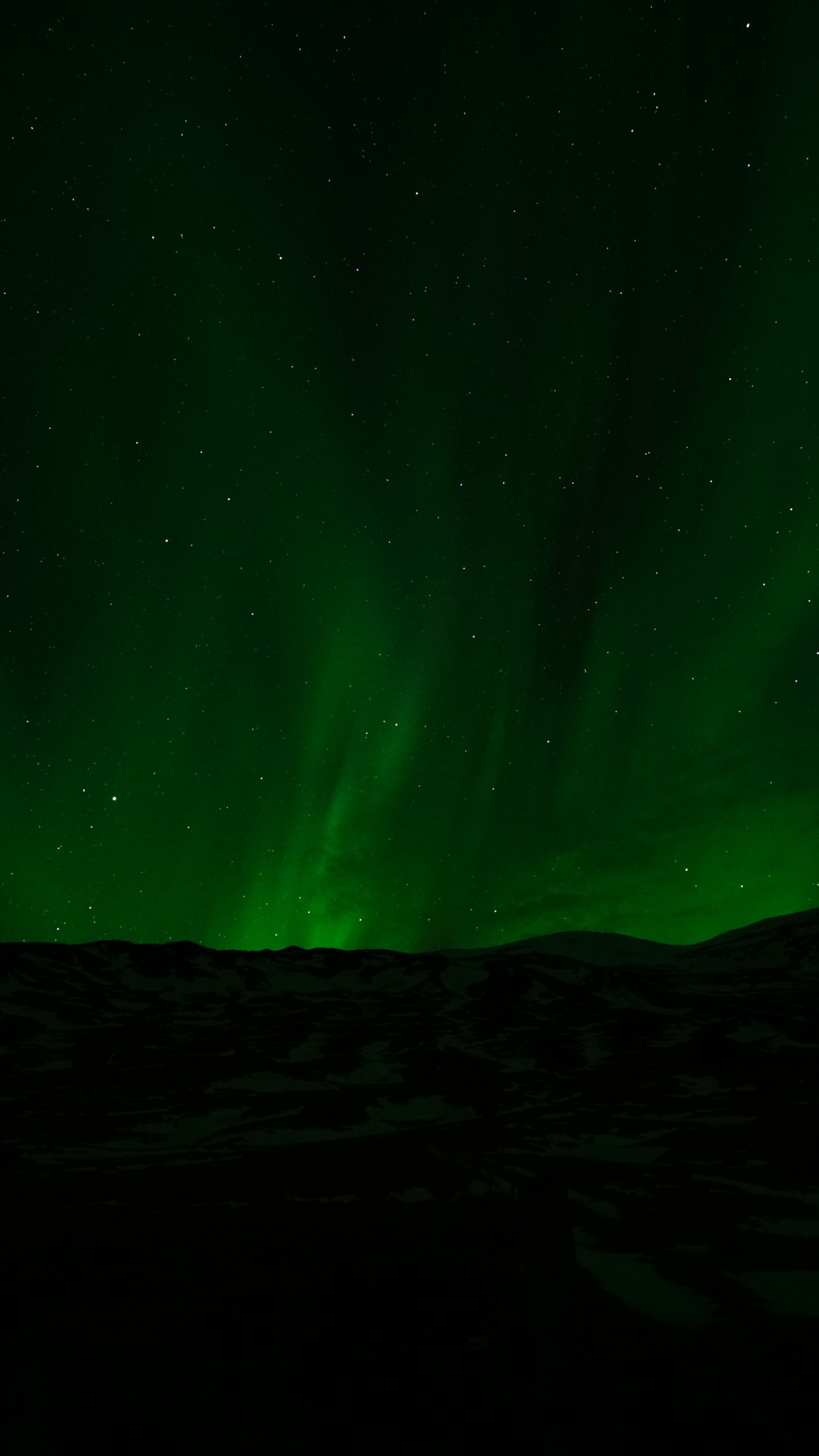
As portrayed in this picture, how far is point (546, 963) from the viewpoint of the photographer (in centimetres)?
7244

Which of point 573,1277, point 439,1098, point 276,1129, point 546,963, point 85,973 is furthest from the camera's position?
point 546,963

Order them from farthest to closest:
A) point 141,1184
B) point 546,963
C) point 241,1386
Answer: point 546,963
point 141,1184
point 241,1386

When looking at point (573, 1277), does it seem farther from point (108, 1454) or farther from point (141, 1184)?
point (141, 1184)

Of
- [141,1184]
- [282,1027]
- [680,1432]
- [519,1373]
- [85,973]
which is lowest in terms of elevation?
[680,1432]

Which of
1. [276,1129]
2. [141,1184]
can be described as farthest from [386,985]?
[141,1184]

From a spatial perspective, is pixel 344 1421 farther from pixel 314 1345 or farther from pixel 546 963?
pixel 546 963

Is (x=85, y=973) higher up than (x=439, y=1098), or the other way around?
(x=85, y=973)

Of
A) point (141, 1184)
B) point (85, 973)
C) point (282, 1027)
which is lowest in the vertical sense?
point (141, 1184)

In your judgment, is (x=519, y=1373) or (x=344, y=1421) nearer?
(x=344, y=1421)

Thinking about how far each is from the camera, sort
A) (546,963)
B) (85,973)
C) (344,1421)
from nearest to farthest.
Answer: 1. (344,1421)
2. (85,973)
3. (546,963)

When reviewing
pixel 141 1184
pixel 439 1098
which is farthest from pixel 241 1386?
pixel 439 1098

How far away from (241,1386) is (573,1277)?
400 cm

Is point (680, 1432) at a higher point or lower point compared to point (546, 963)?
lower

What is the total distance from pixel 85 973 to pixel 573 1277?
61540 millimetres
